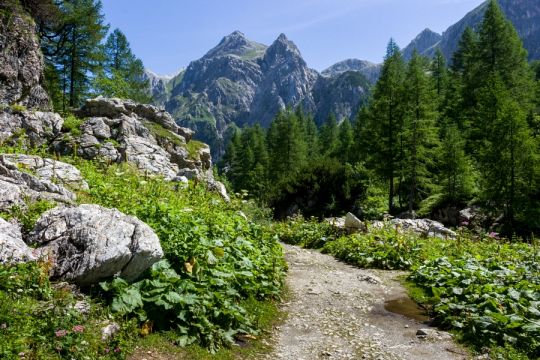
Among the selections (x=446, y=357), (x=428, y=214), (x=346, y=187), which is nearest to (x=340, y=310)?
(x=446, y=357)

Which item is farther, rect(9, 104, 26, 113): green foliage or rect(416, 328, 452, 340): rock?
rect(9, 104, 26, 113): green foliage

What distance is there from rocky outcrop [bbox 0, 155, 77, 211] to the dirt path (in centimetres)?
527

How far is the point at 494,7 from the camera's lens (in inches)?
1828

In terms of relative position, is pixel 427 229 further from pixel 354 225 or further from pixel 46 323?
pixel 46 323

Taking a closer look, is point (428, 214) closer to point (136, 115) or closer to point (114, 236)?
point (136, 115)

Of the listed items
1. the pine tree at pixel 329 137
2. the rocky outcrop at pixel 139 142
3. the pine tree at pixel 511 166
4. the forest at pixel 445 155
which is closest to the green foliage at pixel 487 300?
the rocky outcrop at pixel 139 142

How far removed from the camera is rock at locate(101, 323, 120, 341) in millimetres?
4970

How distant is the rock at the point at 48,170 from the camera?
10.7 m

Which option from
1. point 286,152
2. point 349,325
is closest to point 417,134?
point 349,325

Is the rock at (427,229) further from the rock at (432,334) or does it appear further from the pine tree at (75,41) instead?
the pine tree at (75,41)

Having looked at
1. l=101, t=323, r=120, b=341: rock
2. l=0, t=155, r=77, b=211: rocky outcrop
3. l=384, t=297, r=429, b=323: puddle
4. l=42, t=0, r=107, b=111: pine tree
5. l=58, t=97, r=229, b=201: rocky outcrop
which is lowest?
l=384, t=297, r=429, b=323: puddle

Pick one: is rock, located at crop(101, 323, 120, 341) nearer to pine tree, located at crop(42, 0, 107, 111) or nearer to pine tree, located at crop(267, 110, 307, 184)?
pine tree, located at crop(42, 0, 107, 111)

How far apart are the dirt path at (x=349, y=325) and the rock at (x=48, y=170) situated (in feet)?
21.6

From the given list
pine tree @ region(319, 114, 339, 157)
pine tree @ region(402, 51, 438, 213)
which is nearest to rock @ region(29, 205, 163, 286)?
pine tree @ region(402, 51, 438, 213)
